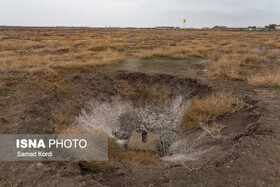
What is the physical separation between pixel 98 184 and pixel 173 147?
11.2 feet

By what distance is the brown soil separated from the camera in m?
3.40

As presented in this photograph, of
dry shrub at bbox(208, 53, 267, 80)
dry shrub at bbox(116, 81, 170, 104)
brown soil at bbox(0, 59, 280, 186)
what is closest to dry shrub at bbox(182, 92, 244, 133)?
brown soil at bbox(0, 59, 280, 186)

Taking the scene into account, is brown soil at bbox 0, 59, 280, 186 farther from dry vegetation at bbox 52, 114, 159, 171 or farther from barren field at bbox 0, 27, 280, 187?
dry vegetation at bbox 52, 114, 159, 171

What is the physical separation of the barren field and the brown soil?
2 cm

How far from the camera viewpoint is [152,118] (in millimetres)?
8273

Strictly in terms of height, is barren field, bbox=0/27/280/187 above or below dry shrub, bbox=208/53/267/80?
below

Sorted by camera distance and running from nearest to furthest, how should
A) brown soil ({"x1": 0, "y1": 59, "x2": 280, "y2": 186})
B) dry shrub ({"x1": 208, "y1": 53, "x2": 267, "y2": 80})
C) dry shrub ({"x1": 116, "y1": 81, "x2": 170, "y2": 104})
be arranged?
1. brown soil ({"x1": 0, "y1": 59, "x2": 280, "y2": 186})
2. dry shrub ({"x1": 116, "y1": 81, "x2": 170, "y2": 104})
3. dry shrub ({"x1": 208, "y1": 53, "x2": 267, "y2": 80})

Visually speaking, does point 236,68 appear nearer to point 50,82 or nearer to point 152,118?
point 152,118

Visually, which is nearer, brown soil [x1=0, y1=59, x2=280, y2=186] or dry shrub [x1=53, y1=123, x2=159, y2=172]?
brown soil [x1=0, y1=59, x2=280, y2=186]

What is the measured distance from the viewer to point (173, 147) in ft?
20.5

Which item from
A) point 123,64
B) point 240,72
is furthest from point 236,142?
point 123,64

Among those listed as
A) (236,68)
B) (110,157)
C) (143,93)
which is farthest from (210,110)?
(236,68)

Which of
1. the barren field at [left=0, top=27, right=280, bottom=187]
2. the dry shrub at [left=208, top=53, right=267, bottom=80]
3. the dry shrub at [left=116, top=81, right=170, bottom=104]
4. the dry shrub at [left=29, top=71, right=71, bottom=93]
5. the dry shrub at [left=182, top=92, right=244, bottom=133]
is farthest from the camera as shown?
the dry shrub at [left=208, top=53, right=267, bottom=80]

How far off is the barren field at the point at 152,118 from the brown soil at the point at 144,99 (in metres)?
0.02
